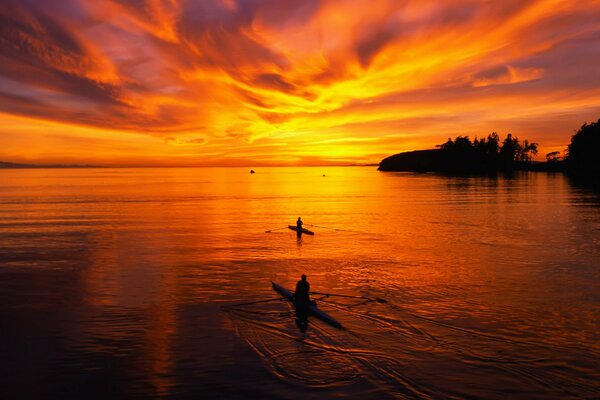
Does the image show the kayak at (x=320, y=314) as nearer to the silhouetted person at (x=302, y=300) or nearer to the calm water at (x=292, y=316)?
the silhouetted person at (x=302, y=300)

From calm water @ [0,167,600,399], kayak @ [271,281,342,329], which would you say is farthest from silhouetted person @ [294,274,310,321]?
calm water @ [0,167,600,399]

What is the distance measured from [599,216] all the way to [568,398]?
228 ft

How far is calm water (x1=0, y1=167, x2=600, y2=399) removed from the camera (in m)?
19.5

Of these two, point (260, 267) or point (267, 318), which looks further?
point (260, 267)

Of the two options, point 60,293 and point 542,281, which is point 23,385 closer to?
point 60,293

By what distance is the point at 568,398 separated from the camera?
17.9 meters

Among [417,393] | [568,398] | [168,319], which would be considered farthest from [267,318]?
[568,398]

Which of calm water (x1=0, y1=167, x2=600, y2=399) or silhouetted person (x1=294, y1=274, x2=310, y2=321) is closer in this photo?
calm water (x1=0, y1=167, x2=600, y2=399)

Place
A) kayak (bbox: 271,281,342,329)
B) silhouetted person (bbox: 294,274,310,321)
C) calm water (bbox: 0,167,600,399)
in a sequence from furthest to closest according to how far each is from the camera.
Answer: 1. silhouetted person (bbox: 294,274,310,321)
2. kayak (bbox: 271,281,342,329)
3. calm water (bbox: 0,167,600,399)

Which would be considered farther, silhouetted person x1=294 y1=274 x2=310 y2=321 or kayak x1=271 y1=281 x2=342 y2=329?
silhouetted person x1=294 y1=274 x2=310 y2=321

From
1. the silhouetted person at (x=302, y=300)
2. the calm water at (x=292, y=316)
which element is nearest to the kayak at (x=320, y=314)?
the silhouetted person at (x=302, y=300)

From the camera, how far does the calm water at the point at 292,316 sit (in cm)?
1945

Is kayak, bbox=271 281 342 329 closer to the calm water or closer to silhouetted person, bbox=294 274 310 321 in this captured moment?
silhouetted person, bbox=294 274 310 321

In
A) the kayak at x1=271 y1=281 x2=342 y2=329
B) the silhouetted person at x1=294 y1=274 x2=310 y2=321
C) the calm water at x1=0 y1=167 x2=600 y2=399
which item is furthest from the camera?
→ the silhouetted person at x1=294 y1=274 x2=310 y2=321
